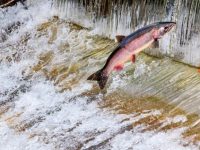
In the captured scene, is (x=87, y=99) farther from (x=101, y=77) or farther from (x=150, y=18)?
(x=150, y=18)

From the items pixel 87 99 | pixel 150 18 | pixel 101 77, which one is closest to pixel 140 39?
pixel 101 77

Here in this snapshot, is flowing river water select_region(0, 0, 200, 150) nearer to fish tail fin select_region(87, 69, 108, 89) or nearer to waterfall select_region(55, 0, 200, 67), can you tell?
waterfall select_region(55, 0, 200, 67)

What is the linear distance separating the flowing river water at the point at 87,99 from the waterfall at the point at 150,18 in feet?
0.47

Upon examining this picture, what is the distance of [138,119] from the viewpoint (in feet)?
18.4

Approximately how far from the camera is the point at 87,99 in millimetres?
6227

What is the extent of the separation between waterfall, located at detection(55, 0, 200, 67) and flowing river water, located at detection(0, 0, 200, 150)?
14 centimetres

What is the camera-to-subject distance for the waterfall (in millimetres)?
6477

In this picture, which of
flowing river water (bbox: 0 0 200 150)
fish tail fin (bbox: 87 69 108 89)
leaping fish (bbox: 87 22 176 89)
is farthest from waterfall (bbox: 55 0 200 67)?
leaping fish (bbox: 87 22 176 89)

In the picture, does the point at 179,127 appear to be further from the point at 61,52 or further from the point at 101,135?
the point at 61,52

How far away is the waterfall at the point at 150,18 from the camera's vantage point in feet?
21.2

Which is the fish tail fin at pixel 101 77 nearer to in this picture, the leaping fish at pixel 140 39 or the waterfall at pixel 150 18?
the leaping fish at pixel 140 39

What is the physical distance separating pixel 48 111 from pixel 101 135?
Result: 34.9 inches

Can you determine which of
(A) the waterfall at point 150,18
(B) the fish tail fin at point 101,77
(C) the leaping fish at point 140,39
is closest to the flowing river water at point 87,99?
(A) the waterfall at point 150,18

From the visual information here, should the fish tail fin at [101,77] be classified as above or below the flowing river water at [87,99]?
above
